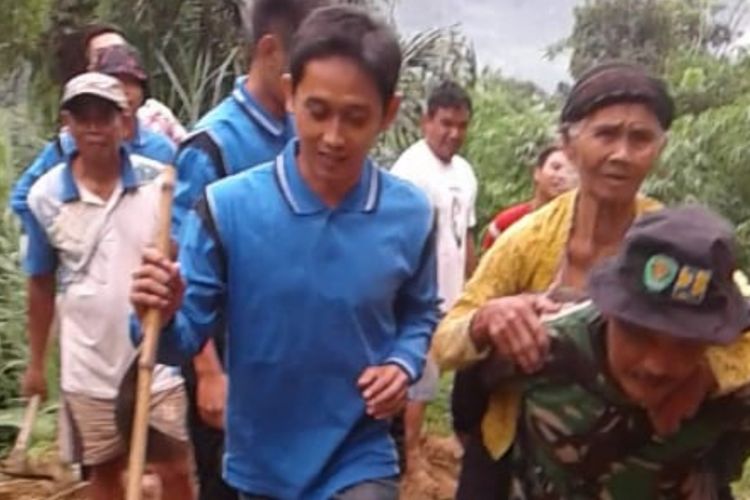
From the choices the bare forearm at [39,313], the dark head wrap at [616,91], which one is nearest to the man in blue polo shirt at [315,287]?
the dark head wrap at [616,91]

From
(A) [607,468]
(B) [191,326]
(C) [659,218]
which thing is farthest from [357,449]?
(C) [659,218]

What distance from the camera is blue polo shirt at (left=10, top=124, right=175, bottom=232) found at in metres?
5.32

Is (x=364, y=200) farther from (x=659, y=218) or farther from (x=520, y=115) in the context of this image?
(x=520, y=115)

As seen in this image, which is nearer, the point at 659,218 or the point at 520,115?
the point at 659,218

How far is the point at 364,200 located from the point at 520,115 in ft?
43.1

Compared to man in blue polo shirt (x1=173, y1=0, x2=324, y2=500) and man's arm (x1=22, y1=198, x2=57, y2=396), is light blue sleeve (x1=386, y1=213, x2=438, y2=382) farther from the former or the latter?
man's arm (x1=22, y1=198, x2=57, y2=396)

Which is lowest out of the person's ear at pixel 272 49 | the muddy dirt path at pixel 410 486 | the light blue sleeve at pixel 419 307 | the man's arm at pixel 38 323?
the muddy dirt path at pixel 410 486

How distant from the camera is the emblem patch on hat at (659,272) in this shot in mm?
2600

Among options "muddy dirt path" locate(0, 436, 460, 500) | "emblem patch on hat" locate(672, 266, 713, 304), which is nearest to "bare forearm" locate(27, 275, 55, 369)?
"muddy dirt path" locate(0, 436, 460, 500)

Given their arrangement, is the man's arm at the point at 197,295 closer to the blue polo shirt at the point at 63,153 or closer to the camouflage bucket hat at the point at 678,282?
the camouflage bucket hat at the point at 678,282

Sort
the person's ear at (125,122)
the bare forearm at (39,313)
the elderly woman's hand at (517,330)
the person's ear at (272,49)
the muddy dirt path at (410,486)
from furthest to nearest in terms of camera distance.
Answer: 1. the muddy dirt path at (410,486)
2. the bare forearm at (39,313)
3. the person's ear at (125,122)
4. the person's ear at (272,49)
5. the elderly woman's hand at (517,330)

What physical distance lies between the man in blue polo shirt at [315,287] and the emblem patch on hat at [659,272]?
2.83 feet

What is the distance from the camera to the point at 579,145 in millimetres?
3383

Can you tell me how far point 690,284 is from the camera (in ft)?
8.52
